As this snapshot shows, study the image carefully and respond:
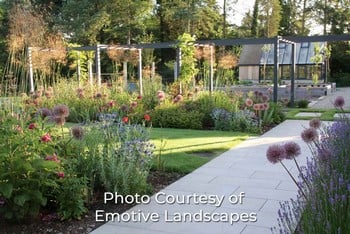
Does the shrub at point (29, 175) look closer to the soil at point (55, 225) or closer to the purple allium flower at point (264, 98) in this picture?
the soil at point (55, 225)

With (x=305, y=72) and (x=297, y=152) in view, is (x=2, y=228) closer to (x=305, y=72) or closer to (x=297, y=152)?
(x=297, y=152)

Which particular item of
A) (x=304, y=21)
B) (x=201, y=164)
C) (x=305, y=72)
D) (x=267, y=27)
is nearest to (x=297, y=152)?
(x=201, y=164)

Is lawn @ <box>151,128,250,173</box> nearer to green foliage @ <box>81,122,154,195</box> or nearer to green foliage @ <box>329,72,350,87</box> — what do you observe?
green foliage @ <box>81,122,154,195</box>

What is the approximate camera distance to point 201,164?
5.28 m

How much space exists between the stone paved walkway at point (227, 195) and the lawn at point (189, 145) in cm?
22

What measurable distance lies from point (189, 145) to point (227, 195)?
259 cm

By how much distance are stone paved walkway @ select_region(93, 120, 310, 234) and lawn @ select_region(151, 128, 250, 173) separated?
22 centimetres

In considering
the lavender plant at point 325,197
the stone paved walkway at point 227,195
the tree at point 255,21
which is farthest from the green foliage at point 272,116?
the tree at point 255,21

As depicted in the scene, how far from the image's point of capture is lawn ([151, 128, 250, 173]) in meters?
5.26

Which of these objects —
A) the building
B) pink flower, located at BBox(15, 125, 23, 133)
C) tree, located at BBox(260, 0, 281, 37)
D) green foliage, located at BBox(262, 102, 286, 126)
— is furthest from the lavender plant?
tree, located at BBox(260, 0, 281, 37)

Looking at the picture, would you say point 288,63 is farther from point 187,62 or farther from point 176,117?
point 176,117

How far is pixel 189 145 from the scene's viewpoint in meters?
6.54

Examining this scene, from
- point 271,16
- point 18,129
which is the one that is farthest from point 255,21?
point 18,129

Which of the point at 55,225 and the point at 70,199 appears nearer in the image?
the point at 55,225
